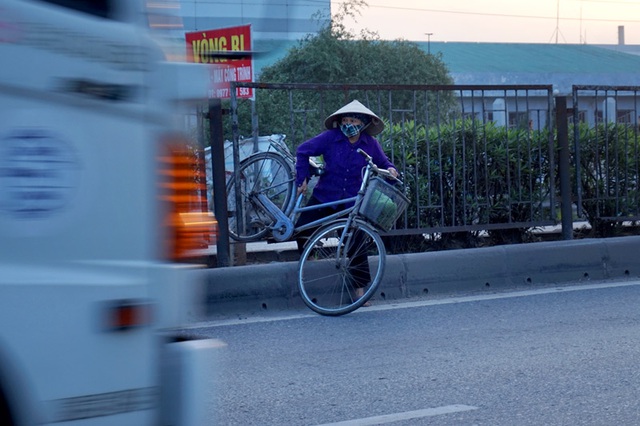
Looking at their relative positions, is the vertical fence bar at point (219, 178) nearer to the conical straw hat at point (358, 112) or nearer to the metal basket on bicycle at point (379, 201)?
the conical straw hat at point (358, 112)

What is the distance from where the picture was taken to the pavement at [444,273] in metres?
8.34

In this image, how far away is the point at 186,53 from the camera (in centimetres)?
334

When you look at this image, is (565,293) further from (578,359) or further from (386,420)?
(386,420)

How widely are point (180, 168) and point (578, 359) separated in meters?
4.04

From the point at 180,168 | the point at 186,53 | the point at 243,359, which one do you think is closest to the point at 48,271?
the point at 180,168

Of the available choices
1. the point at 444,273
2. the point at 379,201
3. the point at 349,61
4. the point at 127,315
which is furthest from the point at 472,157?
the point at 349,61

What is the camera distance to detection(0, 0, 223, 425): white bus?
281 cm

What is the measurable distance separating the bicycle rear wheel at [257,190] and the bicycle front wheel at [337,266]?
95cm

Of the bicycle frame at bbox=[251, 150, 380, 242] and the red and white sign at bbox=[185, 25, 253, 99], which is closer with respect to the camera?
the bicycle frame at bbox=[251, 150, 380, 242]

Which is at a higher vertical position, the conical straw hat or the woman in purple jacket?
the conical straw hat

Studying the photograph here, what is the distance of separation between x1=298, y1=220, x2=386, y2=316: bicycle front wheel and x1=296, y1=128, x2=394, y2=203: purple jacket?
517 millimetres

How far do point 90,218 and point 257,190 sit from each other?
638 centimetres

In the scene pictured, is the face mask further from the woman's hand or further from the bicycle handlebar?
the woman's hand

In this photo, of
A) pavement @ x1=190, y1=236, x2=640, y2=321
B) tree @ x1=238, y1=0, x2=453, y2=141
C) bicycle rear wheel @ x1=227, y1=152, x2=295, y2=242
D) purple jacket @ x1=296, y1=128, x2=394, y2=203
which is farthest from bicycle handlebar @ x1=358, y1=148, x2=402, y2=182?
tree @ x1=238, y1=0, x2=453, y2=141
